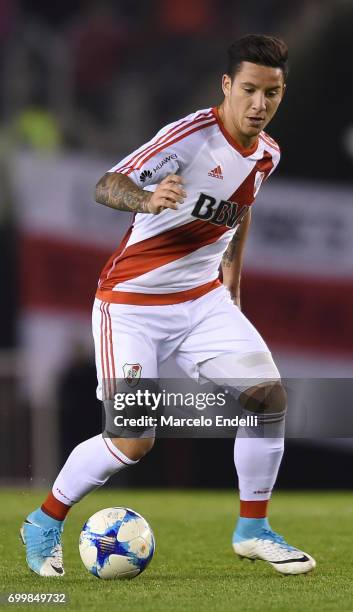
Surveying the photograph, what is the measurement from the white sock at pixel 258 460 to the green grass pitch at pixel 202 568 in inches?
14.1

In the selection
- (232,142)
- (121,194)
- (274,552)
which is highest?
(232,142)

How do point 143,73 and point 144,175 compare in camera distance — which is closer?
point 144,175

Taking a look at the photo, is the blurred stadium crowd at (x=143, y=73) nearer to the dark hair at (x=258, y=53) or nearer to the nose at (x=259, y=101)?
the dark hair at (x=258, y=53)

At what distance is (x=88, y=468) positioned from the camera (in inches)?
223

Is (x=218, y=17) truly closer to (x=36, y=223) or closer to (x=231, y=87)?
(x=36, y=223)

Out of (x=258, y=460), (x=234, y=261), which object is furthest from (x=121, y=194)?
(x=258, y=460)

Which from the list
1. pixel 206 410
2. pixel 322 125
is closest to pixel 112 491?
pixel 322 125

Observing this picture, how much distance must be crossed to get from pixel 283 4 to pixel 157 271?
11.4 m

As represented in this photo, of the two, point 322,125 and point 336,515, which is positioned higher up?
point 322,125

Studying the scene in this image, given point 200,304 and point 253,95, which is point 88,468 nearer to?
point 200,304

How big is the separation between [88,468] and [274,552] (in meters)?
0.87

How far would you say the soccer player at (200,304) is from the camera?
562 cm

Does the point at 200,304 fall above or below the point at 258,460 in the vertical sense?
above

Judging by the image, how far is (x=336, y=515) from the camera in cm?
864
